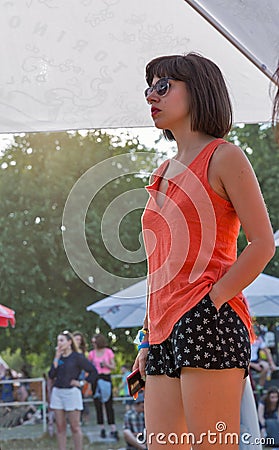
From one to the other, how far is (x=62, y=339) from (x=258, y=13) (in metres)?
6.36

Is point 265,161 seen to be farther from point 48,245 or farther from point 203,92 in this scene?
point 203,92

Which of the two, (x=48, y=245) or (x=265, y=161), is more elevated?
(x=265, y=161)

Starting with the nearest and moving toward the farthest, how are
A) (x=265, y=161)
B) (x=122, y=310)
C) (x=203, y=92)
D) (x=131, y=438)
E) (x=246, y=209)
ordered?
(x=246, y=209) → (x=203, y=92) → (x=131, y=438) → (x=122, y=310) → (x=265, y=161)

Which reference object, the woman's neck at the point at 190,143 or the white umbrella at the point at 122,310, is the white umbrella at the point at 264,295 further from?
the woman's neck at the point at 190,143

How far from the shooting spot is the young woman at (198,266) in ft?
4.86

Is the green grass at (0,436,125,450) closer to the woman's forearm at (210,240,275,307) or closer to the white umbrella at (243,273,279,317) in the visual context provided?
the white umbrella at (243,273,279,317)

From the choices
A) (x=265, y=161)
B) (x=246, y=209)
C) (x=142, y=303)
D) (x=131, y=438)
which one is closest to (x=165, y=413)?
(x=246, y=209)

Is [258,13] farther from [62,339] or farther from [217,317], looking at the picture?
[62,339]

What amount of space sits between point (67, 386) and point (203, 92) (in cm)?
670

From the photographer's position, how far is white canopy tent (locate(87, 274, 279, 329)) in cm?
845

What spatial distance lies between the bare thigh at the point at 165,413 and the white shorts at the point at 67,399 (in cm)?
662

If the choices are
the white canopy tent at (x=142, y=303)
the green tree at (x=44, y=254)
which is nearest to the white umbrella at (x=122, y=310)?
the white canopy tent at (x=142, y=303)

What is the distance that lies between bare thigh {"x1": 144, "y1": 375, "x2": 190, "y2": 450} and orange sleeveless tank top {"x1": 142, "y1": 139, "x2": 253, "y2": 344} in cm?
9

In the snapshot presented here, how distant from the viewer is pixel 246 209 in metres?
1.56
